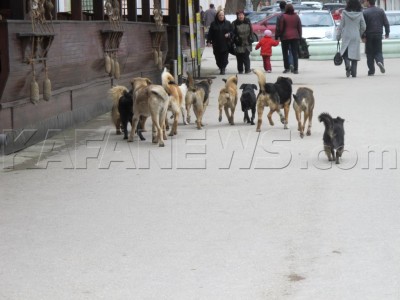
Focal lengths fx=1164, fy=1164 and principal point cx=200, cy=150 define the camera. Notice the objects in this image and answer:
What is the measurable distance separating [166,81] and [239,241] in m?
6.61

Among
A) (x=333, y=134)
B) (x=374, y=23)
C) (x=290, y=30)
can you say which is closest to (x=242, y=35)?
Answer: (x=290, y=30)

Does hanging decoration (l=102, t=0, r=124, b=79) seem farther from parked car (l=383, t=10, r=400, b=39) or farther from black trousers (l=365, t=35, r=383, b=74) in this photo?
parked car (l=383, t=10, r=400, b=39)

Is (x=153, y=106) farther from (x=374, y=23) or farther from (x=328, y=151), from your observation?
(x=374, y=23)

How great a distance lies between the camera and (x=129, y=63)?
2050 cm

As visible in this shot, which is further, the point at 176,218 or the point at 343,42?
the point at 343,42

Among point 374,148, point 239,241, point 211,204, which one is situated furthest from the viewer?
point 374,148

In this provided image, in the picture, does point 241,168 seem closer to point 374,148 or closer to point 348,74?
point 374,148

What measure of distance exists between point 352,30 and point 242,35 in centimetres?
412

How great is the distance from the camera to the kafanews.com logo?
1220 centimetres

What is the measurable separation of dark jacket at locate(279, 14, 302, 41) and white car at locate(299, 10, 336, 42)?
1144cm

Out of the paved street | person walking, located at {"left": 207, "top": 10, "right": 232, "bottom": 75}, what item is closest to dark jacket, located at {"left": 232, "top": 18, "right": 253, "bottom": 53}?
person walking, located at {"left": 207, "top": 10, "right": 232, "bottom": 75}

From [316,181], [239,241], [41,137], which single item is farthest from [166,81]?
[239,241]

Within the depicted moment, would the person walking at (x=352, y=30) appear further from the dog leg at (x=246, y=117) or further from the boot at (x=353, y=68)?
the dog leg at (x=246, y=117)

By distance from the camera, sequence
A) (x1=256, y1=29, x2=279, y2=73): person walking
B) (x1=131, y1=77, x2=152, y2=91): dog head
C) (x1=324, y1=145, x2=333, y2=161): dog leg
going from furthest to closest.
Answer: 1. (x1=256, y1=29, x2=279, y2=73): person walking
2. (x1=131, y1=77, x2=152, y2=91): dog head
3. (x1=324, y1=145, x2=333, y2=161): dog leg
